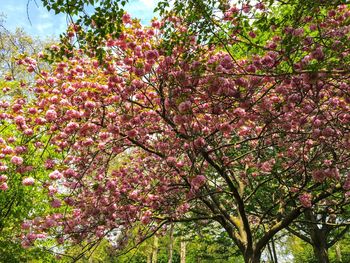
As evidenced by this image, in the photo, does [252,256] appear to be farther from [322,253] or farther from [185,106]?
[322,253]

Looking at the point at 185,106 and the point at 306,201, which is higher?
the point at 185,106

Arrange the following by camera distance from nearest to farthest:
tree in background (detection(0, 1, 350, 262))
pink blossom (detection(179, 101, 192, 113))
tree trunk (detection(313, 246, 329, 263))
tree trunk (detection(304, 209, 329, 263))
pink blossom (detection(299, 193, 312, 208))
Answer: pink blossom (detection(179, 101, 192, 113)) → tree in background (detection(0, 1, 350, 262)) → pink blossom (detection(299, 193, 312, 208)) → tree trunk (detection(313, 246, 329, 263)) → tree trunk (detection(304, 209, 329, 263))

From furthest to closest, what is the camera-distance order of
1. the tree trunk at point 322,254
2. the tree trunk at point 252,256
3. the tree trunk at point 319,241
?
1. the tree trunk at point 319,241
2. the tree trunk at point 322,254
3. the tree trunk at point 252,256

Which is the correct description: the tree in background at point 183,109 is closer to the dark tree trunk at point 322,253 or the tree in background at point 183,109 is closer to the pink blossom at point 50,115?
the pink blossom at point 50,115

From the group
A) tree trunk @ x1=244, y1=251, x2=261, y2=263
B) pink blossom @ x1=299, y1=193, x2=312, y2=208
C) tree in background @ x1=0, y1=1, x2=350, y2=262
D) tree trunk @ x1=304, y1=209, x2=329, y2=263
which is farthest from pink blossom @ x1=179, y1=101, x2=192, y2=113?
tree trunk @ x1=304, y1=209, x2=329, y2=263

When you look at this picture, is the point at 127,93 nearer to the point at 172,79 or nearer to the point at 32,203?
the point at 172,79

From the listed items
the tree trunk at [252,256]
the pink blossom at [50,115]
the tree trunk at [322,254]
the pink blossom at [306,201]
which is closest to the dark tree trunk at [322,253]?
the tree trunk at [322,254]

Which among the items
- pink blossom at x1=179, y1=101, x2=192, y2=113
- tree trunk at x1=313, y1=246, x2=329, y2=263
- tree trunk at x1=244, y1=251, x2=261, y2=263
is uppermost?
pink blossom at x1=179, y1=101, x2=192, y2=113

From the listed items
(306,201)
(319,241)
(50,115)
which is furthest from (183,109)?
(319,241)

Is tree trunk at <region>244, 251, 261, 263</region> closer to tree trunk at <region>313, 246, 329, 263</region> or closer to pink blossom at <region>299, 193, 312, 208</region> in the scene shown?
pink blossom at <region>299, 193, 312, 208</region>

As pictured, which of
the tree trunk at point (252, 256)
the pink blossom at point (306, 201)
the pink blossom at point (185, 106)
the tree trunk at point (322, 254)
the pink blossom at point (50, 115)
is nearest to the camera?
the pink blossom at point (185, 106)

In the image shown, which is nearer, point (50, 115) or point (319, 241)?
point (50, 115)

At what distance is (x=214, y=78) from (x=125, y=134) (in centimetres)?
325

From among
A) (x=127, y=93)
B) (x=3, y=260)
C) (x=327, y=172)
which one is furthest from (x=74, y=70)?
(x=3, y=260)
